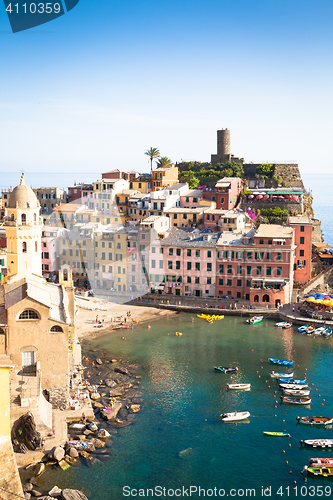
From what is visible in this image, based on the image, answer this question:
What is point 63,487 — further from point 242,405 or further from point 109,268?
point 109,268

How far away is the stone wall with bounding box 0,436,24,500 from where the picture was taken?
87.1 feet

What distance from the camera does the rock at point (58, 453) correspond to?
34.5m

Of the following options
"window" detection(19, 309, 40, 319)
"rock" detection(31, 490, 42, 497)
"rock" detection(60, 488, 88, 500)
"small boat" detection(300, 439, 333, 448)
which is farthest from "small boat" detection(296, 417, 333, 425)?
"window" detection(19, 309, 40, 319)

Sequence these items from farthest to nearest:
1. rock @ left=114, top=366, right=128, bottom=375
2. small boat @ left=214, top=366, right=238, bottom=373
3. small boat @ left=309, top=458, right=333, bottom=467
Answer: small boat @ left=214, top=366, right=238, bottom=373 → rock @ left=114, top=366, right=128, bottom=375 → small boat @ left=309, top=458, right=333, bottom=467

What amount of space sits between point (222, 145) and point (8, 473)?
99323mm

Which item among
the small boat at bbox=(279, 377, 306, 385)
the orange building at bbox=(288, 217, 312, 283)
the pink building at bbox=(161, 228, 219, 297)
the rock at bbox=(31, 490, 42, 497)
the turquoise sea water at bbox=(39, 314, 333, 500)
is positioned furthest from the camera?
the orange building at bbox=(288, 217, 312, 283)

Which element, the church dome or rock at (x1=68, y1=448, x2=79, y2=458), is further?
the church dome

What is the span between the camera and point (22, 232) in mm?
45469

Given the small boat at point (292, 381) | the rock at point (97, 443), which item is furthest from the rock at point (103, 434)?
the small boat at point (292, 381)

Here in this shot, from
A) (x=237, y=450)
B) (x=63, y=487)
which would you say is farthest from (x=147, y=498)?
(x=237, y=450)

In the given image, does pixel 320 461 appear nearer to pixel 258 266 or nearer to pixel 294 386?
pixel 294 386

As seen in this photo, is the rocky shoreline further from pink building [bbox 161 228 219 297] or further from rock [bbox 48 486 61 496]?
pink building [bbox 161 228 219 297]

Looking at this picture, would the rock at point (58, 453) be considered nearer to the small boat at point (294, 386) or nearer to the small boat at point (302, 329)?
the small boat at point (294, 386)

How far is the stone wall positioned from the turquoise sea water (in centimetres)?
471
